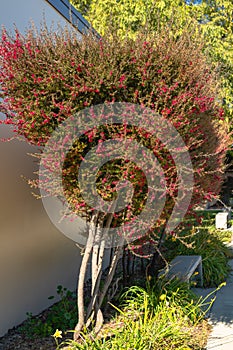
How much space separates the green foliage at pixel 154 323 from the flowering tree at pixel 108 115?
37cm

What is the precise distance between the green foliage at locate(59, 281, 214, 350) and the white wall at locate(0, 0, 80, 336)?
0.86m

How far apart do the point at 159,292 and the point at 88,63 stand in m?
2.74

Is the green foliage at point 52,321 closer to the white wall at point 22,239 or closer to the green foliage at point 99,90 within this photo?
the white wall at point 22,239

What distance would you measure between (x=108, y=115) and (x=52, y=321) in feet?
7.68

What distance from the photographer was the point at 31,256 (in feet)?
16.0

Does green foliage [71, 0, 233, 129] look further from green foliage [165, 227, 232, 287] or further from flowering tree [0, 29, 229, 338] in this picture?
flowering tree [0, 29, 229, 338]

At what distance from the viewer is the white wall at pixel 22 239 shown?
4.36 metres

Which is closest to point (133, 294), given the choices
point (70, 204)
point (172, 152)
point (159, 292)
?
point (159, 292)

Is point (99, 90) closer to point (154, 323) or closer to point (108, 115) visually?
point (108, 115)

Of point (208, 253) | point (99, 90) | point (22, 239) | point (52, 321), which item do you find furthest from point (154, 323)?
point (208, 253)

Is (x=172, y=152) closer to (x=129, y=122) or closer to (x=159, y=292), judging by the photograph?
(x=129, y=122)

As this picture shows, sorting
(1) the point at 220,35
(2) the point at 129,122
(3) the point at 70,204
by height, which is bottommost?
(3) the point at 70,204

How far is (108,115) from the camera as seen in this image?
354 cm

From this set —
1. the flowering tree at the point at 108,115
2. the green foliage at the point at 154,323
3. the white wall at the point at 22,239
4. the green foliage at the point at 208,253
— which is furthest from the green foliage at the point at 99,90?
the green foliage at the point at 208,253
